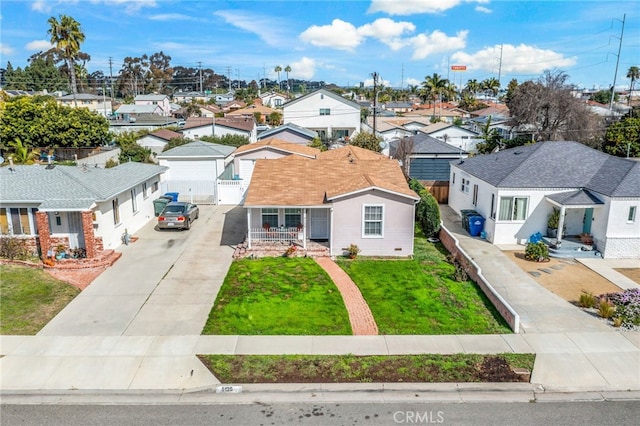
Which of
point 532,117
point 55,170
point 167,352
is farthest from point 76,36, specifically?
point 167,352

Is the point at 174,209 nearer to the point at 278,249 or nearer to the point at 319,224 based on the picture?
the point at 278,249

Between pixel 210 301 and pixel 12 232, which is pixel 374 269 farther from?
pixel 12 232

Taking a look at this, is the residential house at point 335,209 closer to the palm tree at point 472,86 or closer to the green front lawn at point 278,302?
the green front lawn at point 278,302

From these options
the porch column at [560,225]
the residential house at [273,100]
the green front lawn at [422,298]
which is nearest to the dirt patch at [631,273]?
the porch column at [560,225]

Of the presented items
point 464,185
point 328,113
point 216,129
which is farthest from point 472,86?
point 464,185

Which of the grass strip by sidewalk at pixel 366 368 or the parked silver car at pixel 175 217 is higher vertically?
the parked silver car at pixel 175 217
